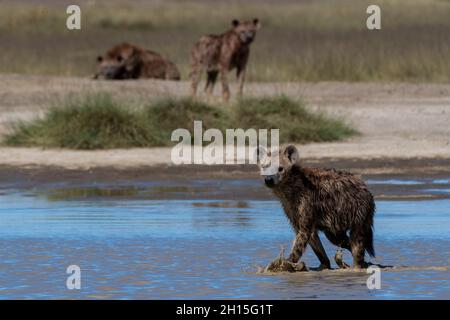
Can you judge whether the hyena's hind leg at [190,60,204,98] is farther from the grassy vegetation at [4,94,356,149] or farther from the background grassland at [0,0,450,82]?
the grassy vegetation at [4,94,356,149]

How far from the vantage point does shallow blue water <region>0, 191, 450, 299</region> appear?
9.82 m

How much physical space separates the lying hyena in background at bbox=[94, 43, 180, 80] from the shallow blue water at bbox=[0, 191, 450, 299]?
13.7 m

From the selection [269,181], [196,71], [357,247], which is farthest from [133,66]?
[269,181]

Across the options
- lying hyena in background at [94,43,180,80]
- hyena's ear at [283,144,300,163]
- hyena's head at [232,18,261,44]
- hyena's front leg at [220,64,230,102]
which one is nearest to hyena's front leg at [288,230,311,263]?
hyena's ear at [283,144,300,163]

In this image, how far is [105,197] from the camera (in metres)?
15.5

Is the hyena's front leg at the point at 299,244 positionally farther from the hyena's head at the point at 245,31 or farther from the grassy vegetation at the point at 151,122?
the hyena's head at the point at 245,31

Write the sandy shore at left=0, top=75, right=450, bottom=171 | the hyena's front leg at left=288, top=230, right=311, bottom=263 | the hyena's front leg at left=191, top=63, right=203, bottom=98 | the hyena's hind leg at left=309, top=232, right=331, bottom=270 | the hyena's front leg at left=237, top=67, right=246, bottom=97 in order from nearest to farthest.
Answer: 1. the hyena's front leg at left=288, top=230, right=311, bottom=263
2. the hyena's hind leg at left=309, top=232, right=331, bottom=270
3. the sandy shore at left=0, top=75, right=450, bottom=171
4. the hyena's front leg at left=237, top=67, right=246, bottom=97
5. the hyena's front leg at left=191, top=63, right=203, bottom=98

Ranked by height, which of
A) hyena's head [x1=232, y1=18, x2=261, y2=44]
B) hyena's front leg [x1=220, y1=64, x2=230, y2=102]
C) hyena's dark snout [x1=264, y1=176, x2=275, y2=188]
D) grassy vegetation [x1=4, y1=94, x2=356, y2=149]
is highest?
hyena's head [x1=232, y1=18, x2=261, y2=44]

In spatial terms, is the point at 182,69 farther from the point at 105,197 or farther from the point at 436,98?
the point at 105,197

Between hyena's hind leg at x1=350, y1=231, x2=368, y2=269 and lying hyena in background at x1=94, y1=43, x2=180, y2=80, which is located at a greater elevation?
lying hyena in background at x1=94, y1=43, x2=180, y2=80

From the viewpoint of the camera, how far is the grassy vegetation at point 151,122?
1962 cm

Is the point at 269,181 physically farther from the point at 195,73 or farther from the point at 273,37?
the point at 273,37

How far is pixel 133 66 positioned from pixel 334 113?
7.34 m

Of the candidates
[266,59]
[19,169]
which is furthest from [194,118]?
[266,59]
